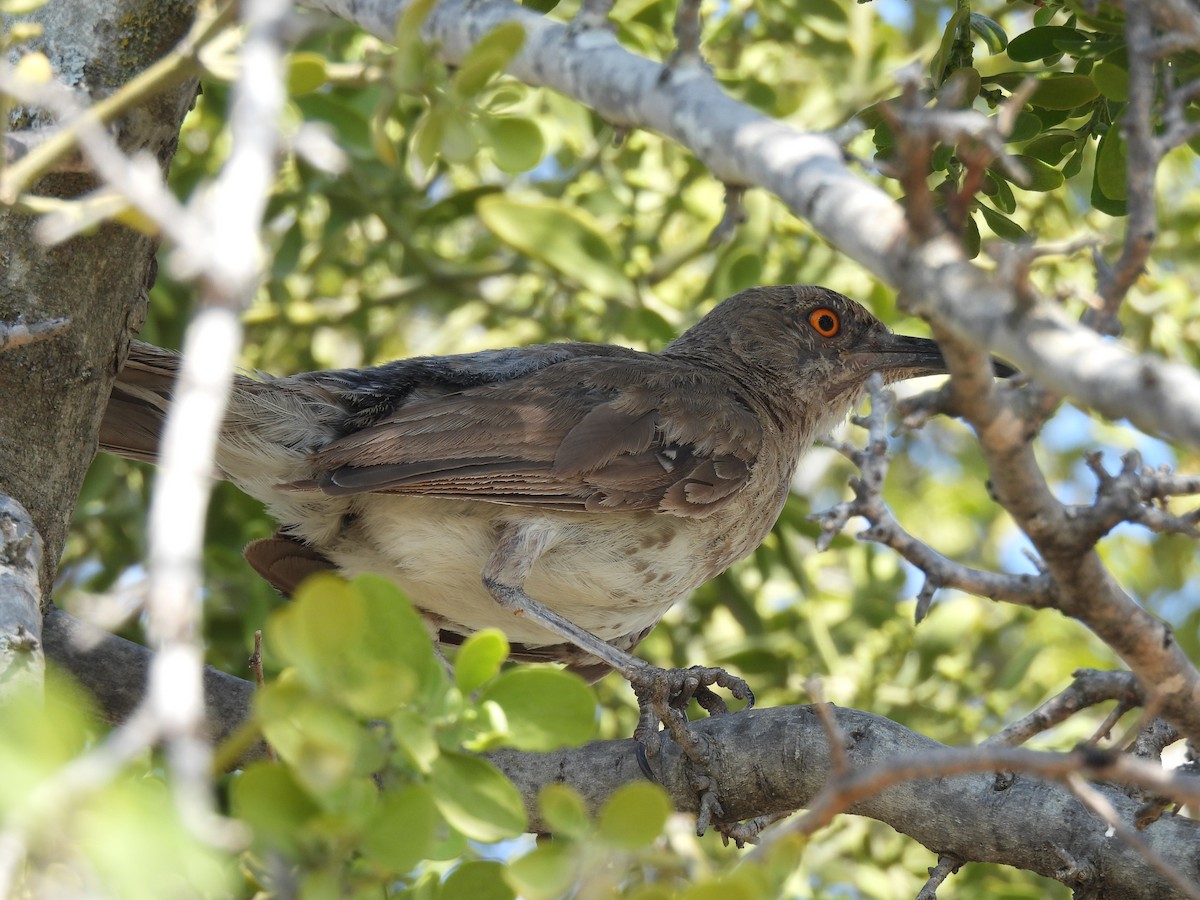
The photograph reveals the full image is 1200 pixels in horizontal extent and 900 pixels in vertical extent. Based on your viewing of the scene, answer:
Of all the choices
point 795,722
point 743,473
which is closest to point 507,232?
point 743,473

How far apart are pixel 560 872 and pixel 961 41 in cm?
225

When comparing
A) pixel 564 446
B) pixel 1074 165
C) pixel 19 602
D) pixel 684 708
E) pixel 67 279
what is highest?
pixel 1074 165

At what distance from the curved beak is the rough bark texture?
294 centimetres

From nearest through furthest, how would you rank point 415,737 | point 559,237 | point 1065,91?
1. point 415,737
2. point 1065,91
3. point 559,237

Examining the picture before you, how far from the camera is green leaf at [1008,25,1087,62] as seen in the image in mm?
3203

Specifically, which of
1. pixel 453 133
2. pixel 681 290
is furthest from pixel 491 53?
pixel 681 290

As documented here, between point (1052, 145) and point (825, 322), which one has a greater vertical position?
point (1052, 145)

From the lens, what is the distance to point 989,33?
124 inches

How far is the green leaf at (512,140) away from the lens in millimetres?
2430

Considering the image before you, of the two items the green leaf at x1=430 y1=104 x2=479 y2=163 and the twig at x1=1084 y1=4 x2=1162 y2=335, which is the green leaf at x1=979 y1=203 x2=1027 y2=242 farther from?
the green leaf at x1=430 y1=104 x2=479 y2=163

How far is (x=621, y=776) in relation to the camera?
3.60 m

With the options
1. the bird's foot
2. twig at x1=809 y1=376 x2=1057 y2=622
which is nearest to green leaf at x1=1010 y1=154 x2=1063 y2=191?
twig at x1=809 y1=376 x2=1057 y2=622

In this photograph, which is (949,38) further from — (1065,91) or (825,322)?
(825,322)

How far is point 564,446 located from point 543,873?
267 cm
